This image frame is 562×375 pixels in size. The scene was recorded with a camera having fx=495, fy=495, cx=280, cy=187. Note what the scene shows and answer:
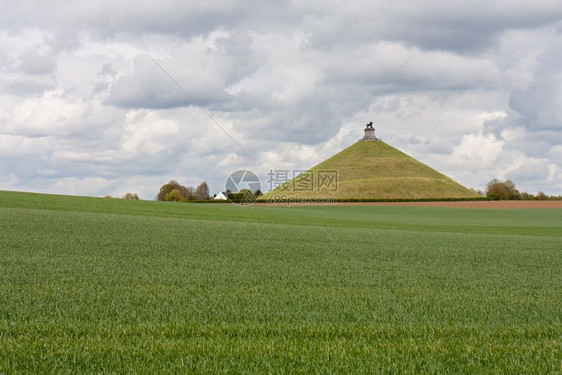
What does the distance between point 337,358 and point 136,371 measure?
6.92 ft

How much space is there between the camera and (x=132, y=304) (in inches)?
305

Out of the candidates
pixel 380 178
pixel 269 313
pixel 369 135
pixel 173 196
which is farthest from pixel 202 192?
pixel 269 313

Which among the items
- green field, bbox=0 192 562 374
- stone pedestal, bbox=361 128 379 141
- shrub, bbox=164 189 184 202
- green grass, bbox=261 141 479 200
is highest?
stone pedestal, bbox=361 128 379 141

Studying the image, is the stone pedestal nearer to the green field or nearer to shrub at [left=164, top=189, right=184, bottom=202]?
shrub at [left=164, top=189, right=184, bottom=202]

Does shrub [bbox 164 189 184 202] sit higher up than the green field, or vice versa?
shrub [bbox 164 189 184 202]

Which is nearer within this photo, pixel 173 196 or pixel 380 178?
pixel 173 196

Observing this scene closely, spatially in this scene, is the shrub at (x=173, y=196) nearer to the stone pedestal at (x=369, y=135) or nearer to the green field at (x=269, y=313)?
the stone pedestal at (x=369, y=135)

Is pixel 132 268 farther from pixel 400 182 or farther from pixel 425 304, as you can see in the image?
pixel 400 182

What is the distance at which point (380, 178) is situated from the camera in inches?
5295

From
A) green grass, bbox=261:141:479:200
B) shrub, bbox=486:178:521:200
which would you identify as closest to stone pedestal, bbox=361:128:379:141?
green grass, bbox=261:141:479:200

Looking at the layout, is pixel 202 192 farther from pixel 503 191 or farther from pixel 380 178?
pixel 503 191

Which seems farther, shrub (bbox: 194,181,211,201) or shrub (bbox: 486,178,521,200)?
shrub (bbox: 194,181,211,201)

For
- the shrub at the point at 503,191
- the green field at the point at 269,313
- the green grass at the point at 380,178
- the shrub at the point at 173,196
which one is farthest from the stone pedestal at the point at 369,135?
the green field at the point at 269,313

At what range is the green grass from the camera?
124 m
